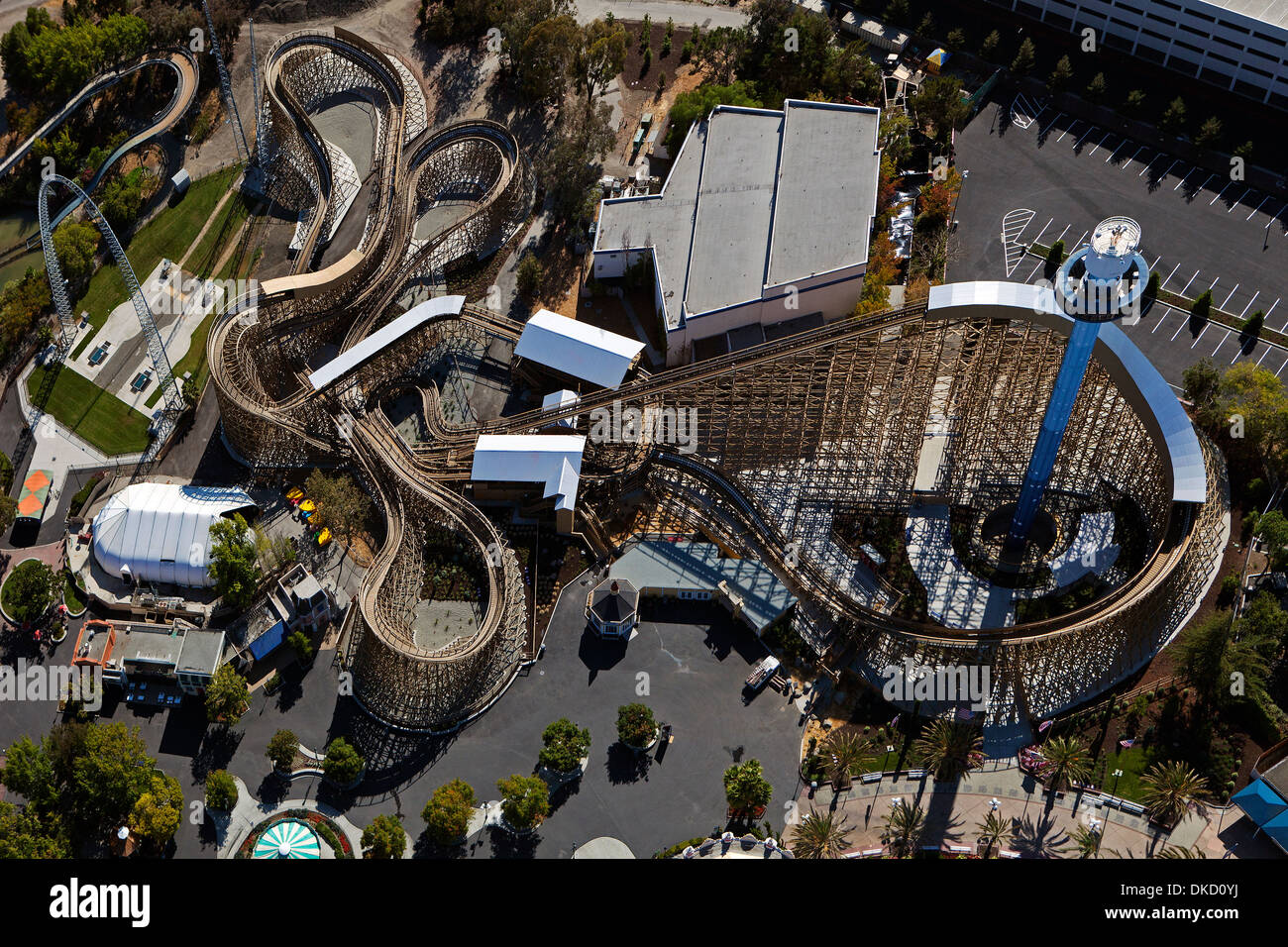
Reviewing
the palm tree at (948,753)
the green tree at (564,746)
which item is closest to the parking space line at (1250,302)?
the palm tree at (948,753)

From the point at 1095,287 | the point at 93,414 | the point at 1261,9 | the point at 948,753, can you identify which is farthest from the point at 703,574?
the point at 1261,9

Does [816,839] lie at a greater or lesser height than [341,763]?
greater

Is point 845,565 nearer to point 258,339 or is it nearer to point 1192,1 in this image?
point 258,339

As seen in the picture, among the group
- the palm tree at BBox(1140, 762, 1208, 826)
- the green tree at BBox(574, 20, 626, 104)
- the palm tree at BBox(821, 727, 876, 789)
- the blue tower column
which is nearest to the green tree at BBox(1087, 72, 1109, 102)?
the green tree at BBox(574, 20, 626, 104)

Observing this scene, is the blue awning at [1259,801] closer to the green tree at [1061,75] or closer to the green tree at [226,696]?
the green tree at [226,696]

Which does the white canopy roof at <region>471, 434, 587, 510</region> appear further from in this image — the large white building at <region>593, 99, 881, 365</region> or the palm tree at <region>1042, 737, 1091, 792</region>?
the palm tree at <region>1042, 737, 1091, 792</region>

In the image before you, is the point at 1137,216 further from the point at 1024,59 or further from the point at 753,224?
the point at 753,224

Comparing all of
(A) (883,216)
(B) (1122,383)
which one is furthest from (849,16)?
(B) (1122,383)
